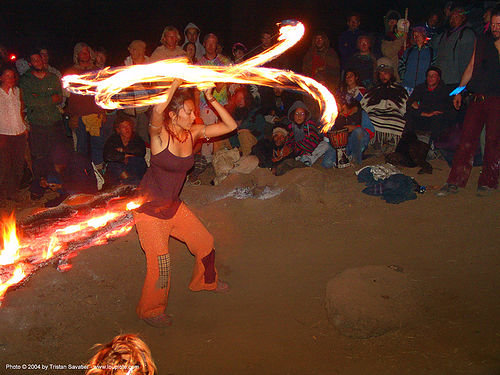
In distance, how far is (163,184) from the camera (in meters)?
4.31

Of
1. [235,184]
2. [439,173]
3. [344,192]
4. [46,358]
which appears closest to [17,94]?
[235,184]

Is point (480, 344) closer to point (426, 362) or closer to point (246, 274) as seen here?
point (426, 362)

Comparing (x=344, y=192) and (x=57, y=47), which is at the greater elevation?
(x=57, y=47)

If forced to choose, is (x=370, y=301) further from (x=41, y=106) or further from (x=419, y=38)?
(x=41, y=106)

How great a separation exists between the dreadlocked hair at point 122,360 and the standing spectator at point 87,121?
708cm

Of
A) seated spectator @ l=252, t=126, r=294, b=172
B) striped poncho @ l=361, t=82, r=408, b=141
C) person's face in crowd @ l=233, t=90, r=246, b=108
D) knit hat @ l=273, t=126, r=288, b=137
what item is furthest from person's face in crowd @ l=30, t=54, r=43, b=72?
striped poncho @ l=361, t=82, r=408, b=141

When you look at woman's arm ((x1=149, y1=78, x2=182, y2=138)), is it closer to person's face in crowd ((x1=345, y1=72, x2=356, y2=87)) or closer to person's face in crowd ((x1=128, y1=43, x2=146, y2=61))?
person's face in crowd ((x1=128, y1=43, x2=146, y2=61))

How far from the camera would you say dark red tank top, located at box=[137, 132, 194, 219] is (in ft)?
14.0

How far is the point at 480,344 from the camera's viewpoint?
139 inches

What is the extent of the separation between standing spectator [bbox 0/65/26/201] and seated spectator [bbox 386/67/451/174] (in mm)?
6772

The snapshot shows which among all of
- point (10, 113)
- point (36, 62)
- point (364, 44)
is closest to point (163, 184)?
point (10, 113)

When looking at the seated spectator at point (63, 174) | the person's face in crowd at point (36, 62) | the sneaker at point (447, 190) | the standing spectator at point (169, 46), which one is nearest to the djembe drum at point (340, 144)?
the sneaker at point (447, 190)

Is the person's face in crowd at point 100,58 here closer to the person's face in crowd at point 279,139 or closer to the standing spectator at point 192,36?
the standing spectator at point 192,36

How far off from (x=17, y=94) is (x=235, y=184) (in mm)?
4313
